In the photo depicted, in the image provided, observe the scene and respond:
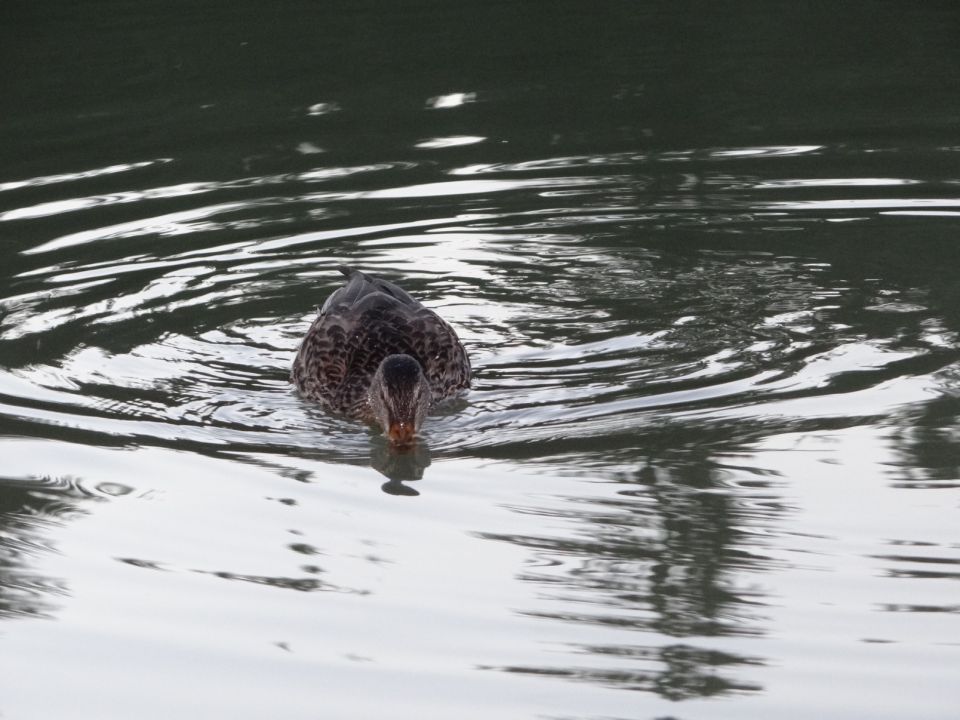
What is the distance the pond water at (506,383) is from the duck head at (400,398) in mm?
145

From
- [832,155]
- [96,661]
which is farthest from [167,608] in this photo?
[832,155]

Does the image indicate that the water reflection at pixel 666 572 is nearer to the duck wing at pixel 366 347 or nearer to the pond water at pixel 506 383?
the pond water at pixel 506 383

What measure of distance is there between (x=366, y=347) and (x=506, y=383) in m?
0.74

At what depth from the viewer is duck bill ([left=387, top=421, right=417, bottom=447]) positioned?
760 centimetres

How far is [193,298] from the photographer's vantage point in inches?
388

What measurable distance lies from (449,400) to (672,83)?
7.01 metres

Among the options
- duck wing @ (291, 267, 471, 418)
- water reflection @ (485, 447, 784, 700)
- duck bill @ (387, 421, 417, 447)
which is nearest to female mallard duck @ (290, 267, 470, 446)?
duck wing @ (291, 267, 471, 418)

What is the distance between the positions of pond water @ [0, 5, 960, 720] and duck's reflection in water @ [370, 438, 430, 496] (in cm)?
2

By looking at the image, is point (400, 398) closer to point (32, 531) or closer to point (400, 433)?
point (400, 433)

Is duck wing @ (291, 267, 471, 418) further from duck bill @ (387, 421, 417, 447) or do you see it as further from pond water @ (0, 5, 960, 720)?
duck bill @ (387, 421, 417, 447)

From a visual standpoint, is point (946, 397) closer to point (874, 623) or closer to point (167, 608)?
point (874, 623)

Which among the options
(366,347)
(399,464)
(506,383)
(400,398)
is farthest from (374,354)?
(399,464)

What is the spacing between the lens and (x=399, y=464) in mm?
7457

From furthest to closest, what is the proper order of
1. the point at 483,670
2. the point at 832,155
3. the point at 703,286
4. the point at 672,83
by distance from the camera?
1. the point at 672,83
2. the point at 832,155
3. the point at 703,286
4. the point at 483,670
